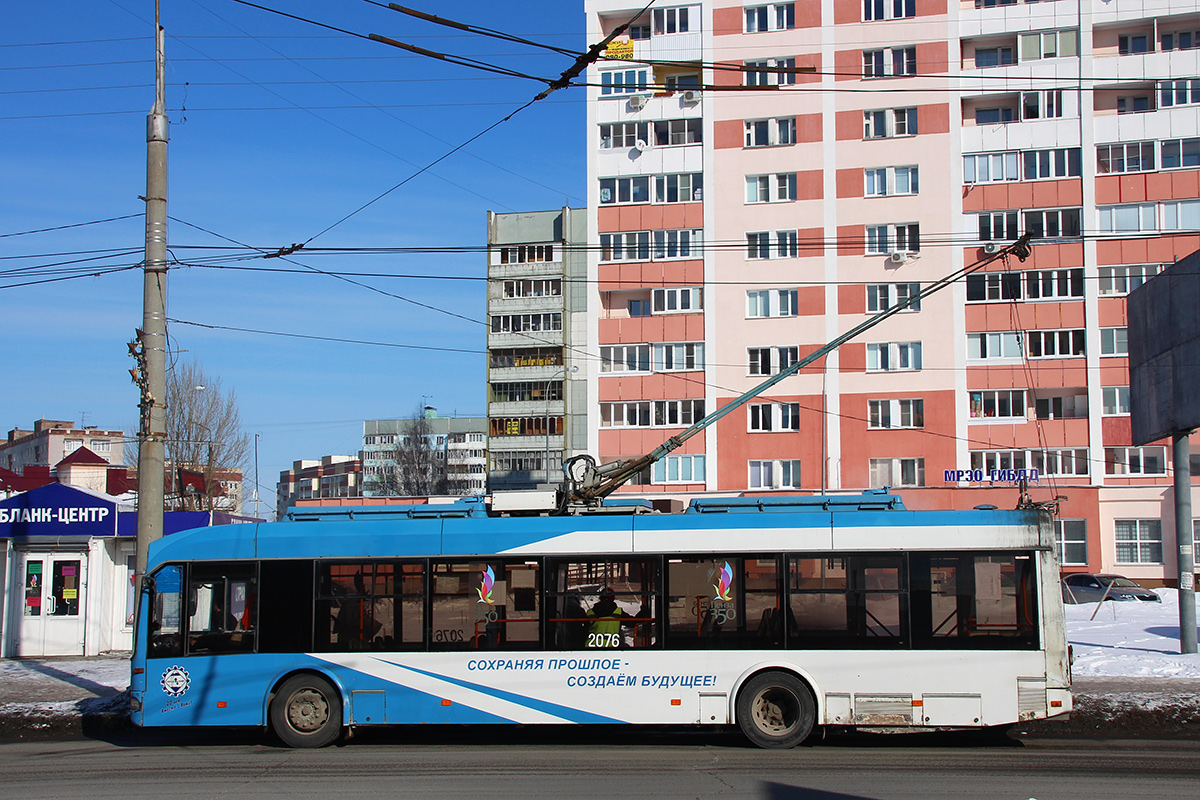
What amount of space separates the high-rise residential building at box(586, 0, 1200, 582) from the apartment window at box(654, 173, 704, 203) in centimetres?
10

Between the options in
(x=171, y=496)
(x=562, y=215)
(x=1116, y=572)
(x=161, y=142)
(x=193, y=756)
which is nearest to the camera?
(x=193, y=756)

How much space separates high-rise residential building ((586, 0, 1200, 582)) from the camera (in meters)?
43.3

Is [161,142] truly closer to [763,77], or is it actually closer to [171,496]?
[171,496]

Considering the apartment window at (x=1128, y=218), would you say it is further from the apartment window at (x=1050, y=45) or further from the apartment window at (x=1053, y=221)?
the apartment window at (x=1050, y=45)

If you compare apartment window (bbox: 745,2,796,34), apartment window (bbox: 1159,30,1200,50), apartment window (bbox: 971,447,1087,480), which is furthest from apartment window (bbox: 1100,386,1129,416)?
apartment window (bbox: 745,2,796,34)

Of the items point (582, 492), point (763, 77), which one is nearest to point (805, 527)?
point (582, 492)

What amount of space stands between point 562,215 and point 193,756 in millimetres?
63254

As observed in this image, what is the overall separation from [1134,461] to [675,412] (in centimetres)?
1978

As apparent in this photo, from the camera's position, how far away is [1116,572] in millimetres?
43344

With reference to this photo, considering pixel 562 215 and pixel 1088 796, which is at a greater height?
pixel 562 215

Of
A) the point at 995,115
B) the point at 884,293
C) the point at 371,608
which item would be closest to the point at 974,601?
the point at 371,608

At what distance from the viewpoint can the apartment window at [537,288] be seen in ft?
242

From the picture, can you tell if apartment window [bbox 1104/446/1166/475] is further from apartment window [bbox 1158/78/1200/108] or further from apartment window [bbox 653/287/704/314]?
apartment window [bbox 653/287/704/314]

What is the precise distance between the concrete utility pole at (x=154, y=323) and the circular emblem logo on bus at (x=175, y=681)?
1.89 meters
